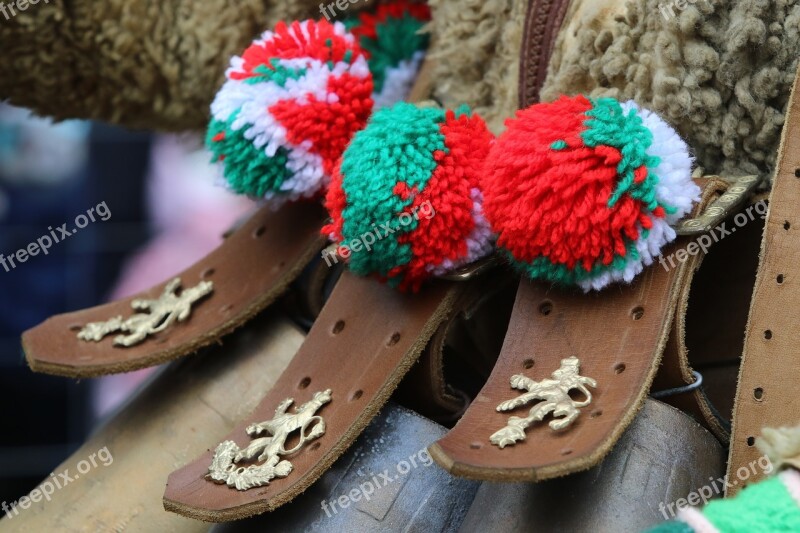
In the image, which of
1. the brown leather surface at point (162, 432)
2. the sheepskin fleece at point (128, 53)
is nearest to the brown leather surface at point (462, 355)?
the brown leather surface at point (162, 432)

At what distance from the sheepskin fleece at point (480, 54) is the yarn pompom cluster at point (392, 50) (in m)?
0.05

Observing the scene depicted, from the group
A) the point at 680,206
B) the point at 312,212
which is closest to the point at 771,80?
the point at 680,206

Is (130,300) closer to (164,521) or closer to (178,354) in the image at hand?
(178,354)

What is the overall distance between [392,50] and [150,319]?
0.31 meters

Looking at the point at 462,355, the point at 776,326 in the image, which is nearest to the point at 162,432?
the point at 462,355

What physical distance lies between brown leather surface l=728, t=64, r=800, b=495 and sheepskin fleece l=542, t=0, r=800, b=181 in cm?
3

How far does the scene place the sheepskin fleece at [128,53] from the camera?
2.71ft

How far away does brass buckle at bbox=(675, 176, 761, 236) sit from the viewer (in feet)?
1.85

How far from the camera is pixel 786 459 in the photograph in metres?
0.46

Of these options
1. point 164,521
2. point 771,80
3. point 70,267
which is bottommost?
point 70,267

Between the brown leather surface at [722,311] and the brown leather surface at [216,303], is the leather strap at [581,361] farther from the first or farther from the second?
the brown leather surface at [216,303]

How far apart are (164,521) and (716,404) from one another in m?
0.39

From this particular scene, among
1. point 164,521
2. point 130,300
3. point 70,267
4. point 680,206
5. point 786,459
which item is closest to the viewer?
point 786,459

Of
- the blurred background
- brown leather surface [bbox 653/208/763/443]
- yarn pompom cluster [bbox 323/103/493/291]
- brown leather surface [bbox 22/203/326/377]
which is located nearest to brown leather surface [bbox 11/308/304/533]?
brown leather surface [bbox 22/203/326/377]
